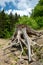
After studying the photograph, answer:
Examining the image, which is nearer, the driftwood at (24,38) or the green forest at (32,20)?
the driftwood at (24,38)

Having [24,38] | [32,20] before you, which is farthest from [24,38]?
[32,20]

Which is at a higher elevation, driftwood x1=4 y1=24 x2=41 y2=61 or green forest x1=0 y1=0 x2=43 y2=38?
driftwood x1=4 y1=24 x2=41 y2=61

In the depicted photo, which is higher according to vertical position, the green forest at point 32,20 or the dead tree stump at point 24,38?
the dead tree stump at point 24,38

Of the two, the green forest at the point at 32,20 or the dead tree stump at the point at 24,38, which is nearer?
the dead tree stump at the point at 24,38

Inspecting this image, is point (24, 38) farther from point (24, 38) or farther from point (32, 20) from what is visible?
point (32, 20)

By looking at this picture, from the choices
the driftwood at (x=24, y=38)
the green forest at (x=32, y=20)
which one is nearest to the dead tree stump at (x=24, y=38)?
the driftwood at (x=24, y=38)

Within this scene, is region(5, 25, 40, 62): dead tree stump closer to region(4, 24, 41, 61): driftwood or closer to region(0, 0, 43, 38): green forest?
region(4, 24, 41, 61): driftwood

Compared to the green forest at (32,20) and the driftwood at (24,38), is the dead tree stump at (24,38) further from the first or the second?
the green forest at (32,20)

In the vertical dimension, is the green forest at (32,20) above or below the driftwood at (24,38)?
below

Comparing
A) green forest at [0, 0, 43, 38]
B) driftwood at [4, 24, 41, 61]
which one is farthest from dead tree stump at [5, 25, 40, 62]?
green forest at [0, 0, 43, 38]

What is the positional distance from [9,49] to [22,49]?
1094 mm

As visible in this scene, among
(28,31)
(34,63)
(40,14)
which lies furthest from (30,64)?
(40,14)

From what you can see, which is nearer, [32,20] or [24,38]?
[24,38]

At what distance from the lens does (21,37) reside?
48.5ft
